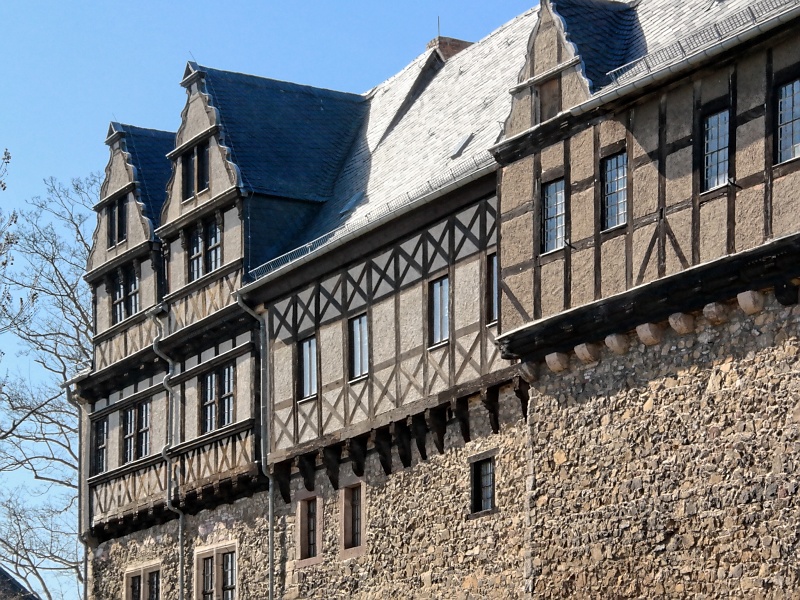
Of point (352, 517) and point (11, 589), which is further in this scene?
point (11, 589)

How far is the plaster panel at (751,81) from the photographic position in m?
19.9

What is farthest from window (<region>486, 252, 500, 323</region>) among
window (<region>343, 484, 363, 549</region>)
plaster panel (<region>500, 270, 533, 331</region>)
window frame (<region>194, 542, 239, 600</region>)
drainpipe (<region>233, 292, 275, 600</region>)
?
window frame (<region>194, 542, 239, 600</region>)

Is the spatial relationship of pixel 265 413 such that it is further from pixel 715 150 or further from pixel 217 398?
pixel 715 150

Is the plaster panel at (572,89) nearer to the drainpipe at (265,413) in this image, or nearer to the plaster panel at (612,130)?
the plaster panel at (612,130)

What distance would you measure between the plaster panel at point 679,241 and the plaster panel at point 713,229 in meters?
0.20

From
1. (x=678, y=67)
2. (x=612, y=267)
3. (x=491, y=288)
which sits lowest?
(x=612, y=267)

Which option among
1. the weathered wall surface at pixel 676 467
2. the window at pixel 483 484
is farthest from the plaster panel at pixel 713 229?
the window at pixel 483 484

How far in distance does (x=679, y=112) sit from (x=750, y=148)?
1.32 meters

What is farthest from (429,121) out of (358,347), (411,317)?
(411,317)

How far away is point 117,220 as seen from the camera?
120ft

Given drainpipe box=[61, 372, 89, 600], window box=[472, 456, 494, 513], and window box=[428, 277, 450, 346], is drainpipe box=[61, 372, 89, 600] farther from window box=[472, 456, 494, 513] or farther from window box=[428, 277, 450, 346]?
window box=[472, 456, 494, 513]

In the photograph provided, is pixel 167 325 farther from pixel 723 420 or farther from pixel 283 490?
pixel 723 420

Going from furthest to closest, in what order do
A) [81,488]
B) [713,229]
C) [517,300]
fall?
1. [81,488]
2. [517,300]
3. [713,229]

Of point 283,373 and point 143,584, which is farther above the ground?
point 283,373
